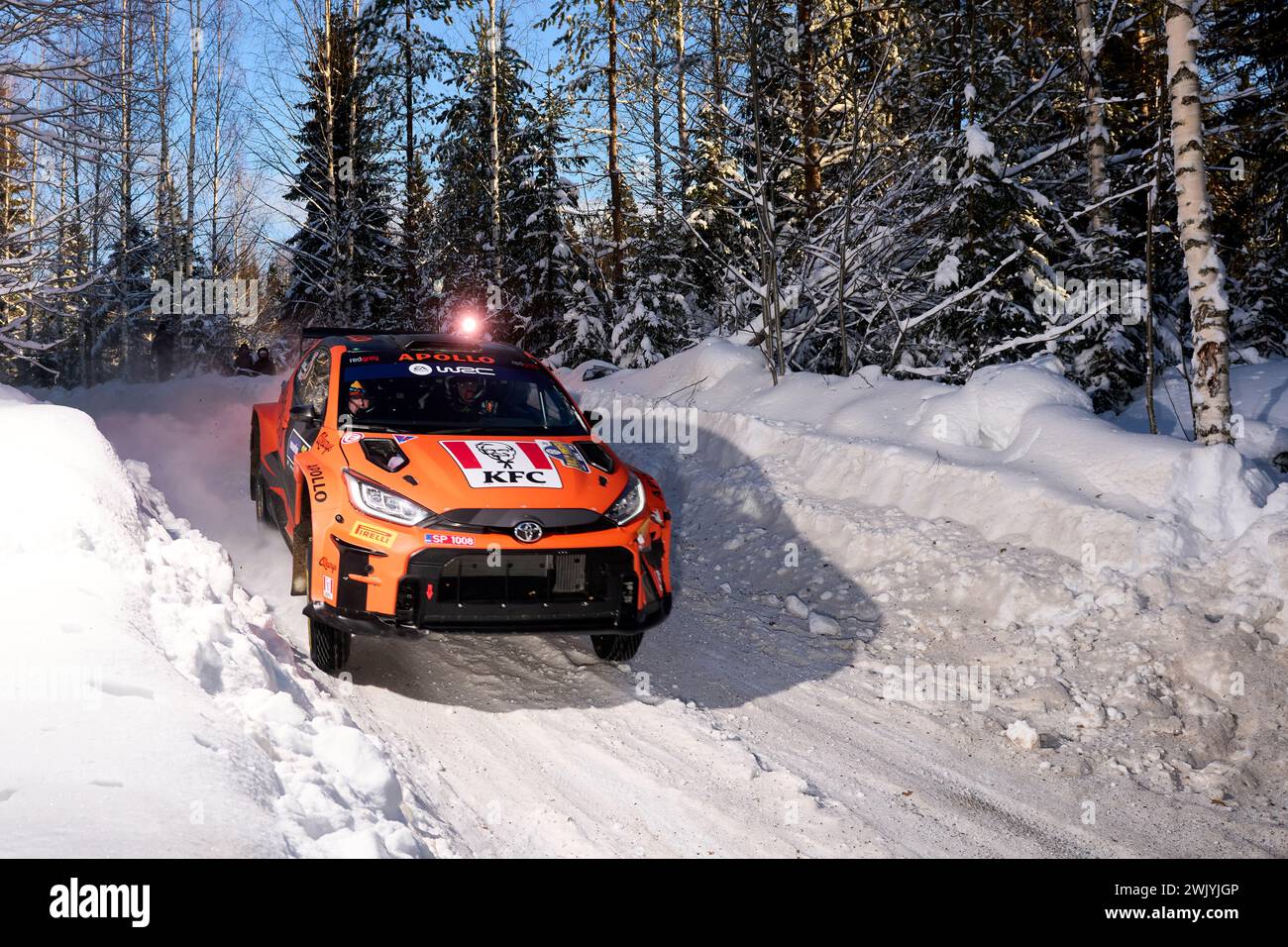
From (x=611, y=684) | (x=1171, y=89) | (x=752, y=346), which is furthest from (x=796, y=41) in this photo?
(x=611, y=684)

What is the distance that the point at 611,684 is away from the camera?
5398 mm

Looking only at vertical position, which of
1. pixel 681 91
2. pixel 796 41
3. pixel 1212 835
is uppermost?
pixel 796 41

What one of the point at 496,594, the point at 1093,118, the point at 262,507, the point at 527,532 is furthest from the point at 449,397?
the point at 1093,118

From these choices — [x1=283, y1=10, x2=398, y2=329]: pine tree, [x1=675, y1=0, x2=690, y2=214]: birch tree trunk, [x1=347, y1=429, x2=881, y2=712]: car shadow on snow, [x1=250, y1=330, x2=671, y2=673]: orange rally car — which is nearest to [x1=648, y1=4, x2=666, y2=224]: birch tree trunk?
[x1=675, y1=0, x2=690, y2=214]: birch tree trunk

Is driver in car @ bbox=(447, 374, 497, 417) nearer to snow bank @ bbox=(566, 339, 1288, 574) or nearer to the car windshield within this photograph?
the car windshield

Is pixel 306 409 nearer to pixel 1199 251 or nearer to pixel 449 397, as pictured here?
pixel 449 397

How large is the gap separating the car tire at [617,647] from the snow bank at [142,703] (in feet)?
5.29

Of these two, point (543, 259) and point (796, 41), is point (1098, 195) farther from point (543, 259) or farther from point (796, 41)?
point (543, 259)

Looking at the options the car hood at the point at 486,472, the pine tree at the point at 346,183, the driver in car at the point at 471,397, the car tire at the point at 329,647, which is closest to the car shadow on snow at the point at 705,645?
the car tire at the point at 329,647

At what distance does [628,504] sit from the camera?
5.38 metres

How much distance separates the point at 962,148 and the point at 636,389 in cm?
526

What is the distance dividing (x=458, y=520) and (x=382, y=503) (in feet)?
1.43

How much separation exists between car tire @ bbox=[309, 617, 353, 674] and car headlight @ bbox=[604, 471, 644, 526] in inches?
62.1

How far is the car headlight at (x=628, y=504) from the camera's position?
5.21 m
